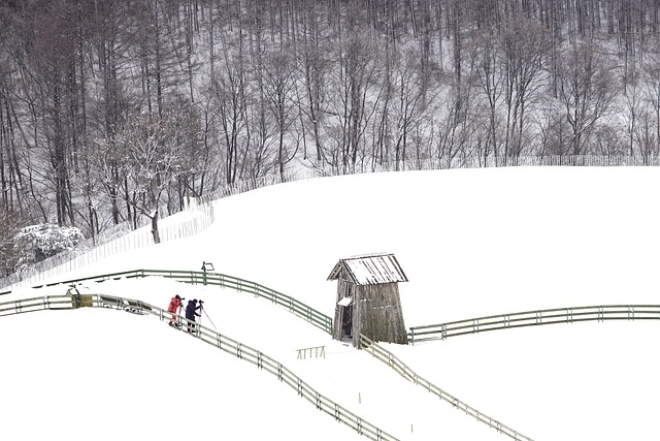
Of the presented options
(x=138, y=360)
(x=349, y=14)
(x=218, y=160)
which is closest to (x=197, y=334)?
(x=138, y=360)

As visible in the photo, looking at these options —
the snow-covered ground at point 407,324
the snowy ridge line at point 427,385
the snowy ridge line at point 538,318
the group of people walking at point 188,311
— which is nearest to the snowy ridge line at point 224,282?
the snow-covered ground at point 407,324

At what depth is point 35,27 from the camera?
84.1 m

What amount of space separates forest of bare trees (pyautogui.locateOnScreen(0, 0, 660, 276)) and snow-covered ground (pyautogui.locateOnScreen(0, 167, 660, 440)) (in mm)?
16414

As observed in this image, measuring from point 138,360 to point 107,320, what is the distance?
4601 mm

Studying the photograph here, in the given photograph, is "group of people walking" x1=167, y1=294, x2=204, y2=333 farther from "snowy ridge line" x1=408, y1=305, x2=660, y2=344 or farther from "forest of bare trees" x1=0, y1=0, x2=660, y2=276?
"forest of bare trees" x1=0, y1=0, x2=660, y2=276

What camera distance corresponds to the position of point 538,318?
4278 centimetres

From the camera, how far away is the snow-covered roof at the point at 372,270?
3809 cm

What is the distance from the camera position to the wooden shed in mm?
37969

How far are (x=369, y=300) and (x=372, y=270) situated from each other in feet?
4.43

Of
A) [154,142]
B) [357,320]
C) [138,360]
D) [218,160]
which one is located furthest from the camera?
[218,160]

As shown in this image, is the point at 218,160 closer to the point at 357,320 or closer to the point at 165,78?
the point at 165,78

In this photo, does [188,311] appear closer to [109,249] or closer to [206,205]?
[109,249]

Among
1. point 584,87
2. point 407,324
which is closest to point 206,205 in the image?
point 407,324

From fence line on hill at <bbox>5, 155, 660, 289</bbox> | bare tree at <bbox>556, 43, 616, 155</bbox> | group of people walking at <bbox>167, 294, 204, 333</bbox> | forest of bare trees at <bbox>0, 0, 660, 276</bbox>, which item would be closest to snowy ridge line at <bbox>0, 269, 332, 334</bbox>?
group of people walking at <bbox>167, 294, 204, 333</bbox>
